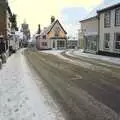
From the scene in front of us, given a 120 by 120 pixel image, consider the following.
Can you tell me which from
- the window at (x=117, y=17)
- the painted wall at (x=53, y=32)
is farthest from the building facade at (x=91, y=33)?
the painted wall at (x=53, y=32)

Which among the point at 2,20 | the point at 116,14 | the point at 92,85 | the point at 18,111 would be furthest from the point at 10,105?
the point at 2,20

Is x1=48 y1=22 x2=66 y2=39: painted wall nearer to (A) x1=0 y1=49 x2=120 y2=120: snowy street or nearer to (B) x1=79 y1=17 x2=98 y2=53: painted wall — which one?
(B) x1=79 y1=17 x2=98 y2=53: painted wall

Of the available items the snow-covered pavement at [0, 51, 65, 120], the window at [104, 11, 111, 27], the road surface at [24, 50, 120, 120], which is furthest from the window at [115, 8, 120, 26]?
the snow-covered pavement at [0, 51, 65, 120]

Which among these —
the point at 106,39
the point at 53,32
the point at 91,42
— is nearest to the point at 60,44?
→ the point at 53,32

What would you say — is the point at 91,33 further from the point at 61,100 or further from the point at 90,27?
the point at 61,100

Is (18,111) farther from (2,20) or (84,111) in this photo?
(2,20)

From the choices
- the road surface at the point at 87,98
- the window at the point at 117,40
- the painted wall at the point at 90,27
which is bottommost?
the road surface at the point at 87,98

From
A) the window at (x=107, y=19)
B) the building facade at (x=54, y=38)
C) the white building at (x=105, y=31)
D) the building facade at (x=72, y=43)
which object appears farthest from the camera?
the building facade at (x=72, y=43)

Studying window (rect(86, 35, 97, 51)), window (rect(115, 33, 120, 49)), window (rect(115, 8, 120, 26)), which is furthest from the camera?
window (rect(86, 35, 97, 51))

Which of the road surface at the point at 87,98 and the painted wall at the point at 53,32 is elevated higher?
the painted wall at the point at 53,32

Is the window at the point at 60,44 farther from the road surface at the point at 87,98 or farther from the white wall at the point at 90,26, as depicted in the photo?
the road surface at the point at 87,98

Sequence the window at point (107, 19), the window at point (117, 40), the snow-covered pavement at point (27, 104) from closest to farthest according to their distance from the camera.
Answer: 1. the snow-covered pavement at point (27, 104)
2. the window at point (117, 40)
3. the window at point (107, 19)

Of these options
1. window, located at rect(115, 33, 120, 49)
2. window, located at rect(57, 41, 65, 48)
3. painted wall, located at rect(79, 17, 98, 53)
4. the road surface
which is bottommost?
the road surface

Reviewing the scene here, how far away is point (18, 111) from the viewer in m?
8.32
